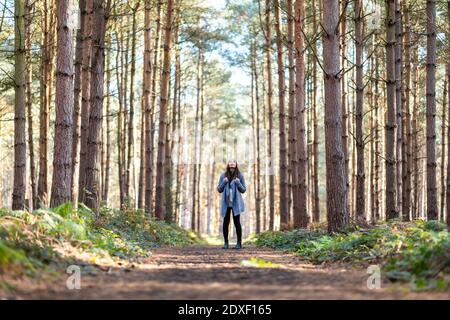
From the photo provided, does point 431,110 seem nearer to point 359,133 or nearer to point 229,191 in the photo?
point 359,133

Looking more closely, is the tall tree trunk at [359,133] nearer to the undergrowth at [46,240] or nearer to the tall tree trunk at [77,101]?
the tall tree trunk at [77,101]

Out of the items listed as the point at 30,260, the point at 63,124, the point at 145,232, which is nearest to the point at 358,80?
the point at 145,232

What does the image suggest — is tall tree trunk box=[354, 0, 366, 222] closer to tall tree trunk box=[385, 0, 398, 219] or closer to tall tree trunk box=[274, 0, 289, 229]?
tall tree trunk box=[385, 0, 398, 219]

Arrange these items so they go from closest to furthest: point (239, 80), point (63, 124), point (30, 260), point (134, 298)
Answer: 1. point (134, 298)
2. point (30, 260)
3. point (63, 124)
4. point (239, 80)

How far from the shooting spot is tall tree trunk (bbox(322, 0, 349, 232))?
10.4m

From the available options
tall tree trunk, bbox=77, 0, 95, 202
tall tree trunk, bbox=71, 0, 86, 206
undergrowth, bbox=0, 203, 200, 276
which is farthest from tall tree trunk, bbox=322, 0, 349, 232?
tall tree trunk, bbox=71, 0, 86, 206

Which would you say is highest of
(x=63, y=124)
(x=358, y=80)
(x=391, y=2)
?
(x=391, y=2)

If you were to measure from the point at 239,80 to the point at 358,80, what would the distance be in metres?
32.9

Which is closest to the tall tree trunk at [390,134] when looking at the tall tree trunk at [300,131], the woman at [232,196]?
the woman at [232,196]

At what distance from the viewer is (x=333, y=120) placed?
10398mm

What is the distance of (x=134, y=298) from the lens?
445 centimetres

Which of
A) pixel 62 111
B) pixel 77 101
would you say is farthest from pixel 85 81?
pixel 62 111
